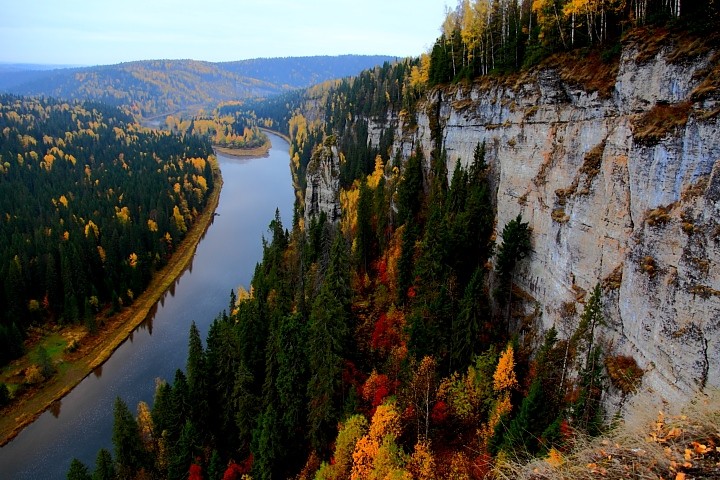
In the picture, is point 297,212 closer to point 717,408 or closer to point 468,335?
point 468,335

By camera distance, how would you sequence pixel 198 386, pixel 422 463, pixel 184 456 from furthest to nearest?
pixel 198 386, pixel 184 456, pixel 422 463

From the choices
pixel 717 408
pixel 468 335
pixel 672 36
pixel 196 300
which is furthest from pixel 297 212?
pixel 717 408

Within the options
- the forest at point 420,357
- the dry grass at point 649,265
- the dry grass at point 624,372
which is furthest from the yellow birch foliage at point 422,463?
the dry grass at point 649,265

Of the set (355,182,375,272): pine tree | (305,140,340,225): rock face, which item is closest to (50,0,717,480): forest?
(355,182,375,272): pine tree

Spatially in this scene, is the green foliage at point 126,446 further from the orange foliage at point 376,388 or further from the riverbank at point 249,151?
the riverbank at point 249,151

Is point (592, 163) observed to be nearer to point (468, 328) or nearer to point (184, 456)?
point (468, 328)

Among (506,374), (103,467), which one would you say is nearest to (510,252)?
(506,374)

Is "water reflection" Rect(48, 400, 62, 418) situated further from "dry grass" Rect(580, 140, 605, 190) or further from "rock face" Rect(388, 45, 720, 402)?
"dry grass" Rect(580, 140, 605, 190)
